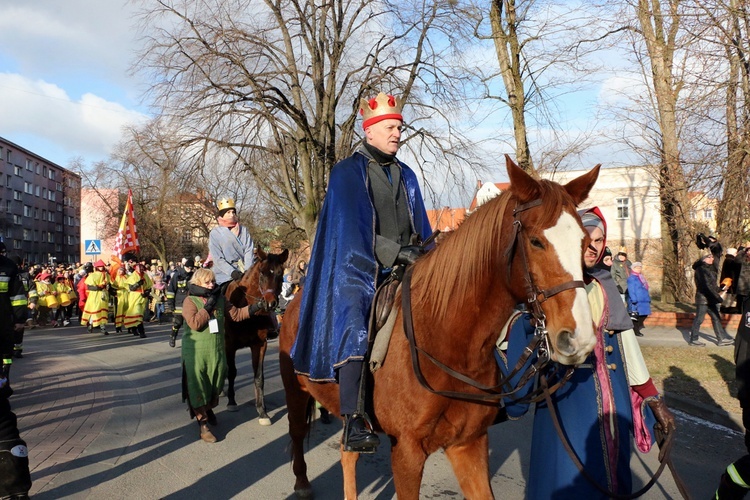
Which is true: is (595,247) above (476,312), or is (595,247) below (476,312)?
above

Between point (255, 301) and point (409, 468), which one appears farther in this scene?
point (255, 301)

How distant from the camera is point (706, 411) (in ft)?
24.2

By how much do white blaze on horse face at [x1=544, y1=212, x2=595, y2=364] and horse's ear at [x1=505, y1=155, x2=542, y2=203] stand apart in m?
0.18

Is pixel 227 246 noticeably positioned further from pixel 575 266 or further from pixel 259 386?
→ pixel 575 266

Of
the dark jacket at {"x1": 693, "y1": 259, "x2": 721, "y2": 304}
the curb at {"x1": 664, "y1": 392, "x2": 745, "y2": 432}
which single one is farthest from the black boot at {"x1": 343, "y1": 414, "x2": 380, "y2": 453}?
the dark jacket at {"x1": 693, "y1": 259, "x2": 721, "y2": 304}

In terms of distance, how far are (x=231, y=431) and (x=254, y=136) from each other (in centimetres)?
1142

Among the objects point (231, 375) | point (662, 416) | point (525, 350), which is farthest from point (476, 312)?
point (231, 375)

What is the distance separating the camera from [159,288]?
21.8m

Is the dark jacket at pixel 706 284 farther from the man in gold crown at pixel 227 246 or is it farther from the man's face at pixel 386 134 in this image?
the man's face at pixel 386 134

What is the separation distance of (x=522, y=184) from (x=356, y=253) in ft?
3.74

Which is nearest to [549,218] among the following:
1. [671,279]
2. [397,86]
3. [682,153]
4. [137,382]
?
[137,382]

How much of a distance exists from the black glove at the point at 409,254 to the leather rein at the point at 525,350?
3.0 inches

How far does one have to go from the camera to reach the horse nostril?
2336 millimetres

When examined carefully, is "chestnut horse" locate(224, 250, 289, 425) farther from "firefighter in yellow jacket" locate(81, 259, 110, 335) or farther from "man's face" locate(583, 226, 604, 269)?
"firefighter in yellow jacket" locate(81, 259, 110, 335)
